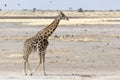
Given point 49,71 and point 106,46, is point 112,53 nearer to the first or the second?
point 106,46

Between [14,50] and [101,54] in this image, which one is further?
[14,50]

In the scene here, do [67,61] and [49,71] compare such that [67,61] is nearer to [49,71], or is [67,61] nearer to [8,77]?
[49,71]

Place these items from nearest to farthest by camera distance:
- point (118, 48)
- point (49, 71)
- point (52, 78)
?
point (52, 78) < point (49, 71) < point (118, 48)

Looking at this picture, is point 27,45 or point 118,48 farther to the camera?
point 118,48

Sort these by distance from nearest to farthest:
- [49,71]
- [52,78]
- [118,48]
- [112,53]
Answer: [52,78]
[49,71]
[112,53]
[118,48]

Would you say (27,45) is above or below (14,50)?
above

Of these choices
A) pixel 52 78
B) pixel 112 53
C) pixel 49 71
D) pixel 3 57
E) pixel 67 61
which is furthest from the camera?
pixel 112 53

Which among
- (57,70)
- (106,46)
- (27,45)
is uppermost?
(27,45)

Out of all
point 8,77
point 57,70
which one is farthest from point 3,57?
point 8,77

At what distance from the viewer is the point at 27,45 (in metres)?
19.6

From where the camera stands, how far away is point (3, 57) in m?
25.2

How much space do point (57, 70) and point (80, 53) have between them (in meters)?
6.24

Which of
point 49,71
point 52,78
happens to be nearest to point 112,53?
point 49,71

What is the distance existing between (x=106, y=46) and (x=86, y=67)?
364 inches
